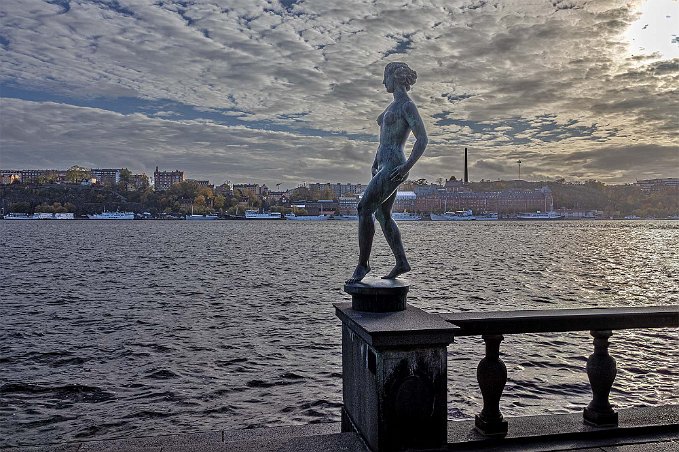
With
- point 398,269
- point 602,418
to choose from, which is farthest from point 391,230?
point 602,418

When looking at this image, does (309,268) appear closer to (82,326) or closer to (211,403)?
(82,326)

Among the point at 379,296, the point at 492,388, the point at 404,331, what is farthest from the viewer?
the point at 379,296

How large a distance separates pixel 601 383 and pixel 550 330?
0.65m

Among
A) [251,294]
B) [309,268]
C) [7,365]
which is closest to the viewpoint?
[7,365]

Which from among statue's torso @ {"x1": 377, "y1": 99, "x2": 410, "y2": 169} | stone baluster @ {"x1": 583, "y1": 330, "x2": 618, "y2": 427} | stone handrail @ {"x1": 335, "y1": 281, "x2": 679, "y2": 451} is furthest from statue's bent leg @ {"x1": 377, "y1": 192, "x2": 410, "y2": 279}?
stone baluster @ {"x1": 583, "y1": 330, "x2": 618, "y2": 427}

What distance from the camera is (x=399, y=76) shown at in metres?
5.97

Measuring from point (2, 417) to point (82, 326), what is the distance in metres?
10.0

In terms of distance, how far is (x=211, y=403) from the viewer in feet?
39.4

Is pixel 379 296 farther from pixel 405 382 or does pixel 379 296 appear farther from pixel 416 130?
pixel 416 130

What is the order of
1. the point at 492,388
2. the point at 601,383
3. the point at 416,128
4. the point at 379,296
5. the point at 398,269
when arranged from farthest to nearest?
the point at 398,269, the point at 416,128, the point at 379,296, the point at 601,383, the point at 492,388

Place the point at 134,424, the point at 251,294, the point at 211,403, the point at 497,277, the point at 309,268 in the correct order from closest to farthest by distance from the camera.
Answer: the point at 134,424 < the point at 211,403 < the point at 251,294 < the point at 497,277 < the point at 309,268

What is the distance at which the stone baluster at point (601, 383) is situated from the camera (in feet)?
16.9

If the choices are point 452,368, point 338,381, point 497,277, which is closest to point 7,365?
point 338,381

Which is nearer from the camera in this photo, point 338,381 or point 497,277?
point 338,381
